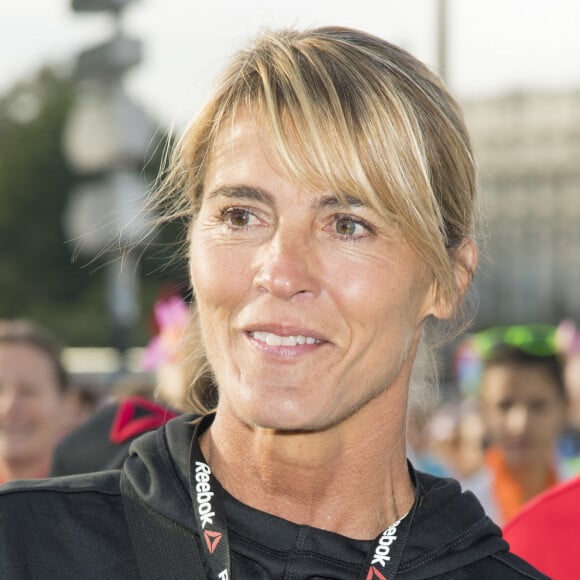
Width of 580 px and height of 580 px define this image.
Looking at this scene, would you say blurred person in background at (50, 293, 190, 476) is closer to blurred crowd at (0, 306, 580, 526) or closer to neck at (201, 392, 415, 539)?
neck at (201, 392, 415, 539)

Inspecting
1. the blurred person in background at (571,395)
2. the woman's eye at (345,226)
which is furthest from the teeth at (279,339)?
the blurred person in background at (571,395)

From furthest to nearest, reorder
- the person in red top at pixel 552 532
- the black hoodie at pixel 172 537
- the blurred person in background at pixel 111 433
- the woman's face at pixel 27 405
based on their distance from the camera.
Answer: the woman's face at pixel 27 405 < the blurred person in background at pixel 111 433 < the person in red top at pixel 552 532 < the black hoodie at pixel 172 537

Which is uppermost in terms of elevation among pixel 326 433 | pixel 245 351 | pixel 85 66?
pixel 245 351

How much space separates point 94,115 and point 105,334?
29776 millimetres

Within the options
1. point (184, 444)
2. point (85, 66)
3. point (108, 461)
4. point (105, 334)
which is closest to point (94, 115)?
point (85, 66)

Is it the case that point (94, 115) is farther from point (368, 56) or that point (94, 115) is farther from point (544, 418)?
point (368, 56)

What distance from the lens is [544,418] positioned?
591 cm

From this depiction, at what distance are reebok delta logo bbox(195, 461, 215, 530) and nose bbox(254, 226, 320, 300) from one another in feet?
1.24

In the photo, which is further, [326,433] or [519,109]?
[519,109]

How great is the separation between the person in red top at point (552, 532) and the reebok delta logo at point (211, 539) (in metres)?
1.04

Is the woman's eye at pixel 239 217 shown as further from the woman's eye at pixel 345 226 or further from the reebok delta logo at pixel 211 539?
the reebok delta logo at pixel 211 539

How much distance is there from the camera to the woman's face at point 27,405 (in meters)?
5.62

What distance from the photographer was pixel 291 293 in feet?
7.39

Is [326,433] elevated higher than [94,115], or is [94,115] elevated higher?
[326,433]
